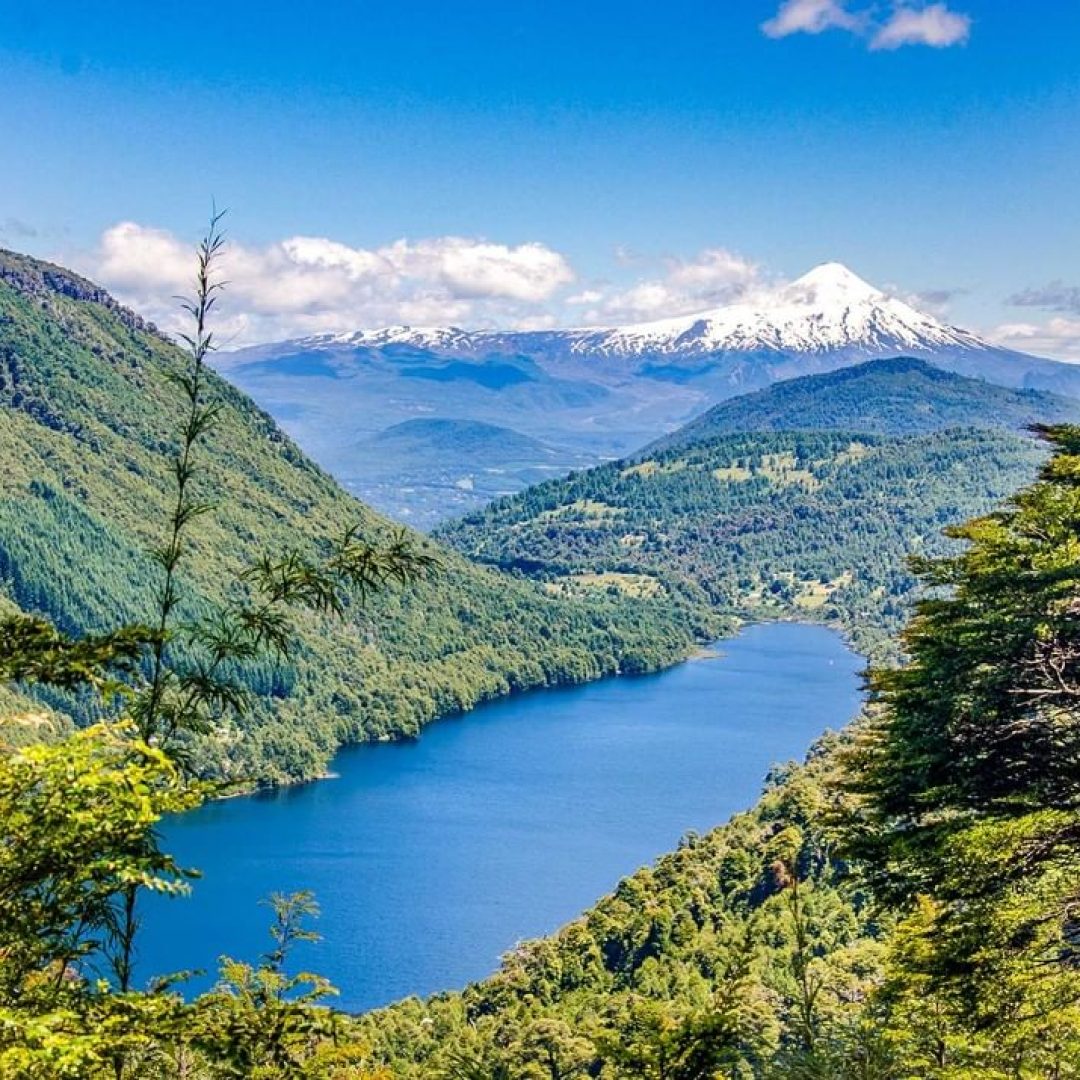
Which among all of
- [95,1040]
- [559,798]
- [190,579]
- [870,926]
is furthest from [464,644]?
[95,1040]

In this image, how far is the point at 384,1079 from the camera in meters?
15.4

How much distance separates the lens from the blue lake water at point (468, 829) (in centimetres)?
7506

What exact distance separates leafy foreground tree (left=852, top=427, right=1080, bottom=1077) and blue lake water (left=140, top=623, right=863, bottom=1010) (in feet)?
150

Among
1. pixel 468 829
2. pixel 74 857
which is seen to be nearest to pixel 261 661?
pixel 468 829

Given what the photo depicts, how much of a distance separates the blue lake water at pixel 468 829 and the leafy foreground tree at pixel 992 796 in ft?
150

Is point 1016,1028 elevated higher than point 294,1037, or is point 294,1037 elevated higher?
point 294,1037

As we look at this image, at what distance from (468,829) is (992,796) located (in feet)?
283

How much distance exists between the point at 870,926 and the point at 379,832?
2201 inches

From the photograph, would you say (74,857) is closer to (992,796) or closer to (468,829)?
(992,796)

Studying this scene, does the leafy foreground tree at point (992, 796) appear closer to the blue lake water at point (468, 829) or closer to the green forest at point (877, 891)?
the green forest at point (877, 891)

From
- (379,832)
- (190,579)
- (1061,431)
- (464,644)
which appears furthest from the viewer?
(464,644)

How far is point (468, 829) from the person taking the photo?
100062 mm

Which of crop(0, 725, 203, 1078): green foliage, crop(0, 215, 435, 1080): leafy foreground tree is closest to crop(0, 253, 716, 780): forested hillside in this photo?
crop(0, 215, 435, 1080): leafy foreground tree

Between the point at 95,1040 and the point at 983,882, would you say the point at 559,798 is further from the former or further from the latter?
the point at 95,1040
